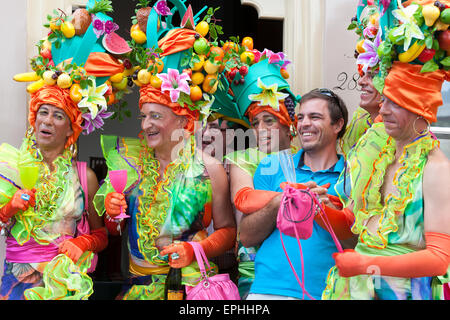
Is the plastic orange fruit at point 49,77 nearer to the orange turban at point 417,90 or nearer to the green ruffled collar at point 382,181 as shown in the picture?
the green ruffled collar at point 382,181

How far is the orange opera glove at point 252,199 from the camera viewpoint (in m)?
2.98

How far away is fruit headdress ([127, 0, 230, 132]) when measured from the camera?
3.36 m

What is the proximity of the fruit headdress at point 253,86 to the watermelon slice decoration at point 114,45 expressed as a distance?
635 mm

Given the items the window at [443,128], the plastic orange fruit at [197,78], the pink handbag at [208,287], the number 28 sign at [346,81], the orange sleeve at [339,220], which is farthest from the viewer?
the number 28 sign at [346,81]

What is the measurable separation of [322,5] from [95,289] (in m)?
2.47

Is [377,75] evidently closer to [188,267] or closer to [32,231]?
[188,267]

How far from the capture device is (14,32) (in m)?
3.74

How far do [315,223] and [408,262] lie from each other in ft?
2.08

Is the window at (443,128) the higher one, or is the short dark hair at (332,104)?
the short dark hair at (332,104)

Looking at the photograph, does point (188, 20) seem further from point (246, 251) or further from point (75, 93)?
point (246, 251)

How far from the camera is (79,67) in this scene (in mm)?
3293

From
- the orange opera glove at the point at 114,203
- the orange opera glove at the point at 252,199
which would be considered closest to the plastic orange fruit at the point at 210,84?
the orange opera glove at the point at 252,199

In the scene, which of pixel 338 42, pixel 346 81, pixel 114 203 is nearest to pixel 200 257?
pixel 114 203
